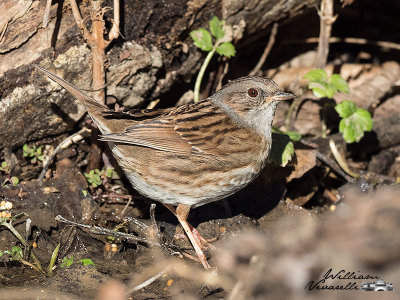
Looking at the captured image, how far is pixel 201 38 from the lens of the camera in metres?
5.29

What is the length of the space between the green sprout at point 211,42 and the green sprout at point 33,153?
63.9 inches

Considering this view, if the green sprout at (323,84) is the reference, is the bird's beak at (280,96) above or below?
above

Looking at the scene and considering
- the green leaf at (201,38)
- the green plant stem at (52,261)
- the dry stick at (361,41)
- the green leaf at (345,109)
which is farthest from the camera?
the dry stick at (361,41)

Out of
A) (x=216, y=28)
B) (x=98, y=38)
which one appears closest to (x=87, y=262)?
(x=98, y=38)

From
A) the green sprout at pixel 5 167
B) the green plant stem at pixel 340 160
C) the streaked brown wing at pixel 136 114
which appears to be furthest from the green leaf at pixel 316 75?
the green sprout at pixel 5 167

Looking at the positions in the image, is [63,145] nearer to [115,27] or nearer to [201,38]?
[115,27]

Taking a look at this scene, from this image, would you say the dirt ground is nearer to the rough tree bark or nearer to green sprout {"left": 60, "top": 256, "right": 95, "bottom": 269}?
green sprout {"left": 60, "top": 256, "right": 95, "bottom": 269}

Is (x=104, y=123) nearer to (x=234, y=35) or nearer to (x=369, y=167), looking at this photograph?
(x=234, y=35)

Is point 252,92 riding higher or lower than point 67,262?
higher

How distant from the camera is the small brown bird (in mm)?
4391

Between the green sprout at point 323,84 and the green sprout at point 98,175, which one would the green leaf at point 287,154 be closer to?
the green sprout at point 323,84

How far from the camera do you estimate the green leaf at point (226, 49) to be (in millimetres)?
5445

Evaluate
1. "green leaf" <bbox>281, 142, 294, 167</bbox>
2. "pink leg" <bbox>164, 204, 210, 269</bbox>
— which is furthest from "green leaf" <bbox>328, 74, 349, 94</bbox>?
"pink leg" <bbox>164, 204, 210, 269</bbox>

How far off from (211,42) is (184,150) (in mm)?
1422
